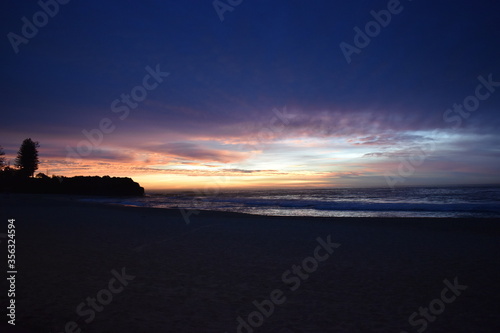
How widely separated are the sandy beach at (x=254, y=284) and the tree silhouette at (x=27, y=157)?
3308 inches

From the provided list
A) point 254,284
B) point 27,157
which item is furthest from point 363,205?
point 27,157

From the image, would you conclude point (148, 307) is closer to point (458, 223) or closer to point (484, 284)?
point (484, 284)

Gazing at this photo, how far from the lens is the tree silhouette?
255ft

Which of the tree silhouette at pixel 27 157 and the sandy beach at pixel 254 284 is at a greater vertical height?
the tree silhouette at pixel 27 157

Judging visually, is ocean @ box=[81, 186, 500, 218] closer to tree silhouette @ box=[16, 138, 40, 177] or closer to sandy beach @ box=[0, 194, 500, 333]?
sandy beach @ box=[0, 194, 500, 333]

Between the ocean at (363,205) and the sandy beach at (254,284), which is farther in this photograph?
the ocean at (363,205)

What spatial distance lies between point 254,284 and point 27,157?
97210 mm

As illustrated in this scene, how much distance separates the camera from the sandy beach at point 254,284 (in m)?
4.93

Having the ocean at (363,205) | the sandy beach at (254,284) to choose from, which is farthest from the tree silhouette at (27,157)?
the sandy beach at (254,284)

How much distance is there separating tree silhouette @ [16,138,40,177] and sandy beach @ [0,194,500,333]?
84.0 m

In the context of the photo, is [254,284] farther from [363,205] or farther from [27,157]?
[27,157]

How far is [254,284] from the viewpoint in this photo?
6.79 m

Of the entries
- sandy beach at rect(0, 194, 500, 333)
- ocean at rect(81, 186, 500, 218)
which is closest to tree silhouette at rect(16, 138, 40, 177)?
ocean at rect(81, 186, 500, 218)

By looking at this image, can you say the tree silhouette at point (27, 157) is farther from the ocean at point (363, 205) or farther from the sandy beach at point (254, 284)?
the sandy beach at point (254, 284)
